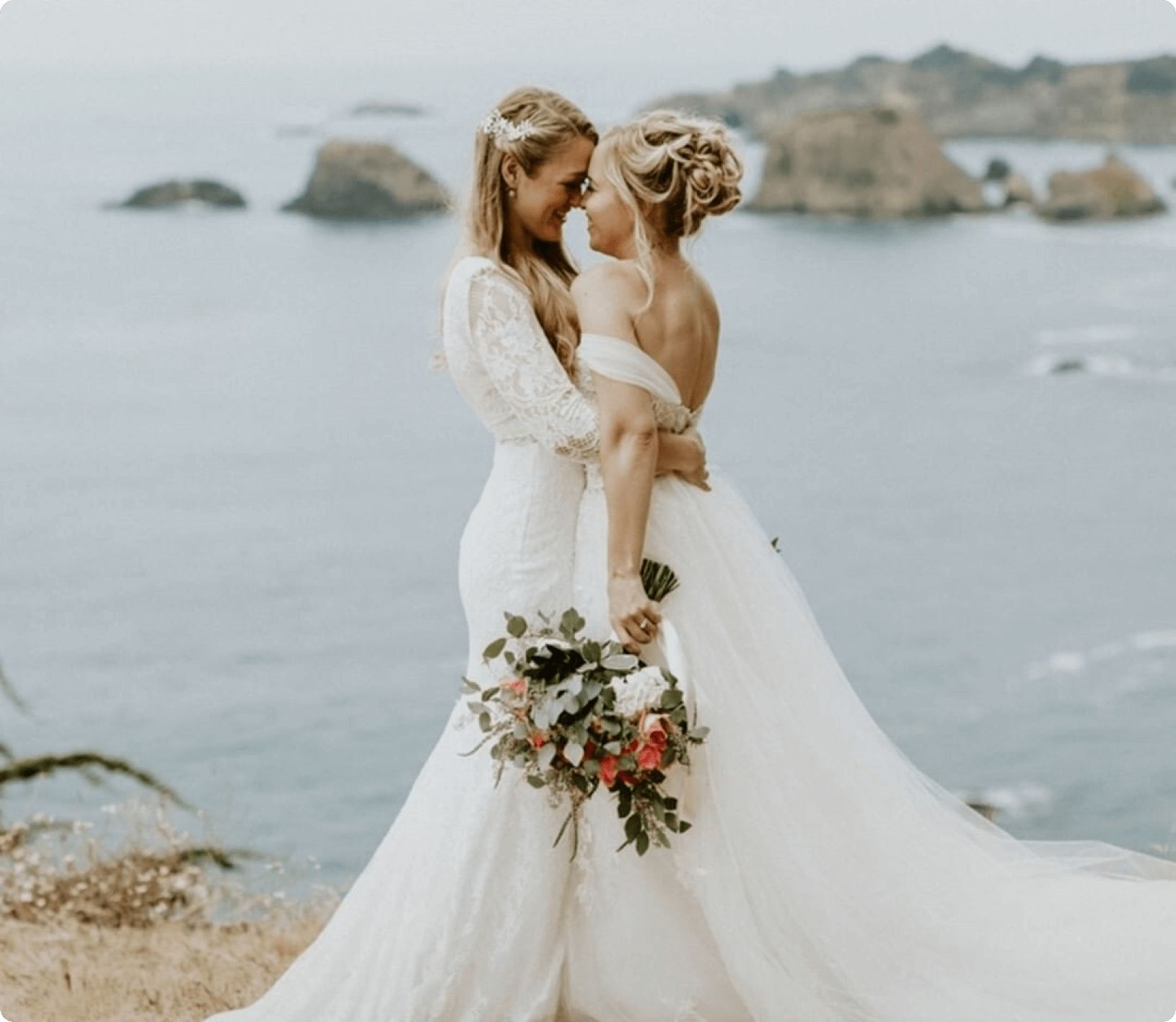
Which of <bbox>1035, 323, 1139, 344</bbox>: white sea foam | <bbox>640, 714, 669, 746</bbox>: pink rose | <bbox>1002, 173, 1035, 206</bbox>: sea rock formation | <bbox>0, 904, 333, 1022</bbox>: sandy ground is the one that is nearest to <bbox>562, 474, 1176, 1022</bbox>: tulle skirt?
<bbox>640, 714, 669, 746</bbox>: pink rose

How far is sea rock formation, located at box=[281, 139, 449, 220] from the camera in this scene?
10180mm

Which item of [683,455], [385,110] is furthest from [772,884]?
[385,110]

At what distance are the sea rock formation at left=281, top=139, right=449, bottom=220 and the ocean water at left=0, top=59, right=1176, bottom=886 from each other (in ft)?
0.35

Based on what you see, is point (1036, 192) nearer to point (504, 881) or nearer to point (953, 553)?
point (953, 553)

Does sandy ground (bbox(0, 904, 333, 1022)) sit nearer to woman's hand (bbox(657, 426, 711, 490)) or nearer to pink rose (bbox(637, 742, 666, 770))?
pink rose (bbox(637, 742, 666, 770))

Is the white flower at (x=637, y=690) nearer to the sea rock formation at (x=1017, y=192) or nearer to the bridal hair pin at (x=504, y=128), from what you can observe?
the bridal hair pin at (x=504, y=128)

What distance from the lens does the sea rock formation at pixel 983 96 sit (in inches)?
408

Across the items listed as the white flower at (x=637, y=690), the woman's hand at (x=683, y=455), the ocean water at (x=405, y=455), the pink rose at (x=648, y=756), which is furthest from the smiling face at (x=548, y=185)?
the ocean water at (x=405, y=455)

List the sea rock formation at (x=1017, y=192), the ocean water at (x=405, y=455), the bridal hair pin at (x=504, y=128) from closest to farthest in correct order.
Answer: the bridal hair pin at (x=504, y=128)
the ocean water at (x=405, y=455)
the sea rock formation at (x=1017, y=192)

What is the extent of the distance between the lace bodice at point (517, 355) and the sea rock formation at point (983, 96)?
7211 millimetres

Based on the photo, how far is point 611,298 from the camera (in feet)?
10.4

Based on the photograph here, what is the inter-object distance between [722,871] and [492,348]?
105cm

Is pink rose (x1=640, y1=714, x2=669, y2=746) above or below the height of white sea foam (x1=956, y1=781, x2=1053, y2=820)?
above

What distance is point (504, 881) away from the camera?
334cm
